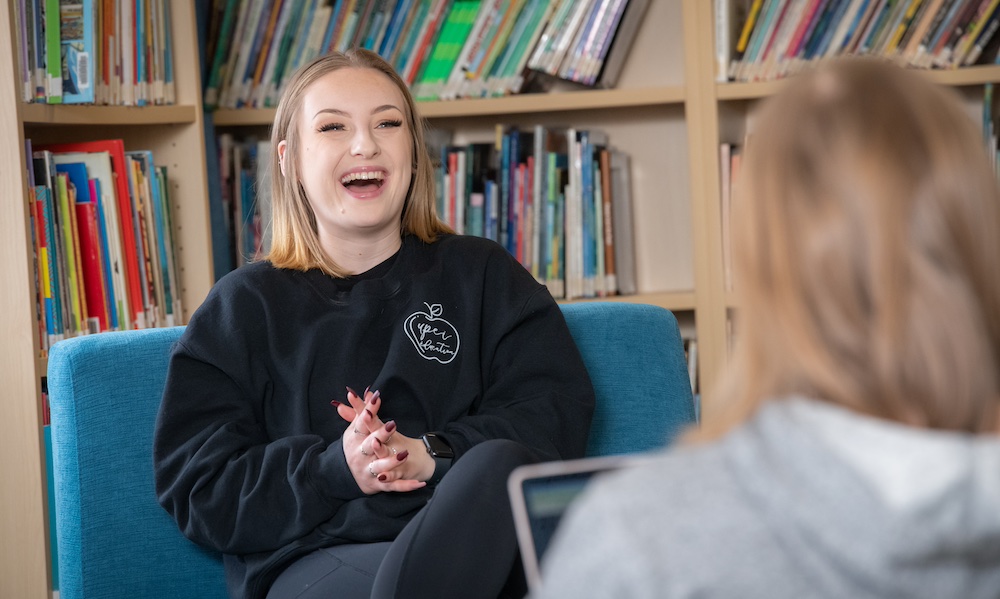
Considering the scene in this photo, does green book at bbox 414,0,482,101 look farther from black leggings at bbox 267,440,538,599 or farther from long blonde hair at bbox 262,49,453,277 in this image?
black leggings at bbox 267,440,538,599

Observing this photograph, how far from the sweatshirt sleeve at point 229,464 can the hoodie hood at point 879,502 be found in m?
0.86

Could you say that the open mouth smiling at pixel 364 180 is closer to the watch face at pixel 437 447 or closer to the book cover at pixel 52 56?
the watch face at pixel 437 447

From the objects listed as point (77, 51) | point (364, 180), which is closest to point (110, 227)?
point (77, 51)

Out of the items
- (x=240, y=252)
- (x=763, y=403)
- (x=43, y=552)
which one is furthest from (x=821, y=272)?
(x=240, y=252)

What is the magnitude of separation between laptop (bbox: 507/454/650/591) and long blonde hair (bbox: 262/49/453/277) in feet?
2.68

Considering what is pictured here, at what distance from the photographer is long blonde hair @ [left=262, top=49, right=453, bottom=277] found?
1654mm

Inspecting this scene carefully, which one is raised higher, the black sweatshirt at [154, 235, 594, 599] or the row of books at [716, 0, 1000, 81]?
the row of books at [716, 0, 1000, 81]

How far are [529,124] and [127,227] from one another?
1002mm

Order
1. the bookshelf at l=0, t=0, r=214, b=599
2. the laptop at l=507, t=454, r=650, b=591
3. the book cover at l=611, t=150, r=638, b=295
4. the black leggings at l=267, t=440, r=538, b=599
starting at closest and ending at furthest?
1. the laptop at l=507, t=454, r=650, b=591
2. the black leggings at l=267, t=440, r=538, b=599
3. the bookshelf at l=0, t=0, r=214, b=599
4. the book cover at l=611, t=150, r=638, b=295

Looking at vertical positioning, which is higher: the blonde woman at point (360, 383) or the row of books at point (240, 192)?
the row of books at point (240, 192)


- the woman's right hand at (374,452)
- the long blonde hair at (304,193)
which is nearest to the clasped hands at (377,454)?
the woman's right hand at (374,452)

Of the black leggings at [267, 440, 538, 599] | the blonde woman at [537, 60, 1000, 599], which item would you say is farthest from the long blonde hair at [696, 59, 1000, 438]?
the black leggings at [267, 440, 538, 599]

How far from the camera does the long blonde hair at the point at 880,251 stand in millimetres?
650

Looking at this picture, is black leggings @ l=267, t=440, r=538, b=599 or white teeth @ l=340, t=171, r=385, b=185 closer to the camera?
black leggings @ l=267, t=440, r=538, b=599
